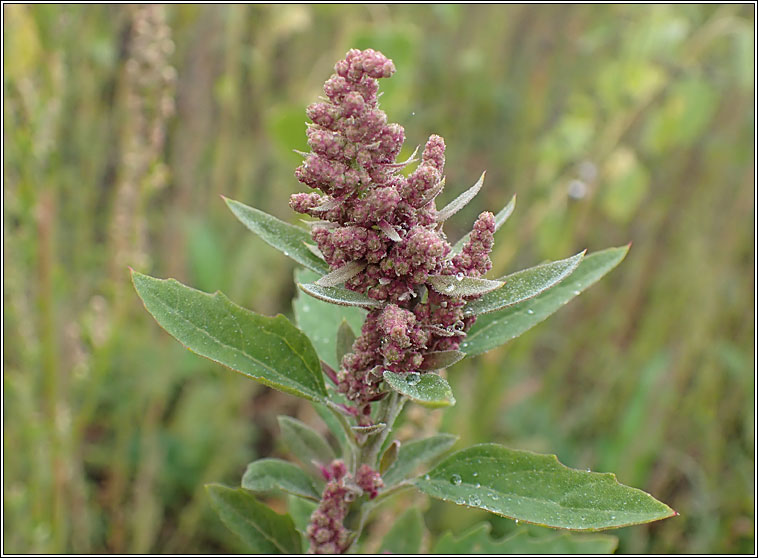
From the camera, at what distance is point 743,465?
2.48m

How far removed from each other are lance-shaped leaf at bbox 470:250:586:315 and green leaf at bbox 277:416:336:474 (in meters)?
0.36

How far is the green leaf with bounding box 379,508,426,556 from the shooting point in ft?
3.85

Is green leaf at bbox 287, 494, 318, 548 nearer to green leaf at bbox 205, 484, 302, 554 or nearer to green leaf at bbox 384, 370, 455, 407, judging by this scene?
green leaf at bbox 205, 484, 302, 554

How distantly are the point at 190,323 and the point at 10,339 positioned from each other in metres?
1.36

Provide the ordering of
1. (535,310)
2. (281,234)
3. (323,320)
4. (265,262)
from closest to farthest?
(281,234), (535,310), (323,320), (265,262)

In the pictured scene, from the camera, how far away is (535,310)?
1019 mm

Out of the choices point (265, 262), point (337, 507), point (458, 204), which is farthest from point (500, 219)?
point (265, 262)

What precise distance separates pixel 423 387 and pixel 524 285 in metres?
0.18

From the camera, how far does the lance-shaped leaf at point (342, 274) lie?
2.63ft

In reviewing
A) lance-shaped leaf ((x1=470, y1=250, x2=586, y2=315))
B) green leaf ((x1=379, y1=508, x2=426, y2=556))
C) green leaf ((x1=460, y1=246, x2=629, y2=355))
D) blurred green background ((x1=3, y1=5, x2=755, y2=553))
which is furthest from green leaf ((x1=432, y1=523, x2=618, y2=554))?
blurred green background ((x1=3, y1=5, x2=755, y2=553))

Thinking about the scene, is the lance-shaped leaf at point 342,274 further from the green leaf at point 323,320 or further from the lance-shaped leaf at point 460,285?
the green leaf at point 323,320

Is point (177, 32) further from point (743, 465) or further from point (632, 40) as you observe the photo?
point (743, 465)

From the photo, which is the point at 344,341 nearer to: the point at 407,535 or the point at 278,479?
the point at 278,479

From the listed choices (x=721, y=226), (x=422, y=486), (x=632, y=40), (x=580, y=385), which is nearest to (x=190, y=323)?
(x=422, y=486)
